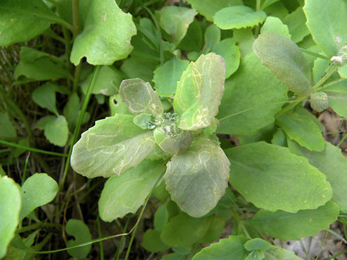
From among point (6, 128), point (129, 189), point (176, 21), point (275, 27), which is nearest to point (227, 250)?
point (129, 189)

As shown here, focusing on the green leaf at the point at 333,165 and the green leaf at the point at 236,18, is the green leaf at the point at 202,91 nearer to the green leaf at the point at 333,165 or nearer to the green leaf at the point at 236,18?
the green leaf at the point at 236,18

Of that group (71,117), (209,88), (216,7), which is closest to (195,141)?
(209,88)

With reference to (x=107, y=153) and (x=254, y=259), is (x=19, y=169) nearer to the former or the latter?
(x=107, y=153)

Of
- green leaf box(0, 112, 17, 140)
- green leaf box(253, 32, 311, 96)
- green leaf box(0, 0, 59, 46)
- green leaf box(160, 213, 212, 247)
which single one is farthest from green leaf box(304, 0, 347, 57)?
green leaf box(0, 112, 17, 140)

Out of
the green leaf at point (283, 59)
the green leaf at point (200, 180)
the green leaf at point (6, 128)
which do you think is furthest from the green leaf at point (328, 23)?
the green leaf at point (6, 128)

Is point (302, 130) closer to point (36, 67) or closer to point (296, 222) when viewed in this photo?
point (296, 222)

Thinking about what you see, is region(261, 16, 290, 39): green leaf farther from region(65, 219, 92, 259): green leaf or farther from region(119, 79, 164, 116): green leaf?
region(65, 219, 92, 259): green leaf
